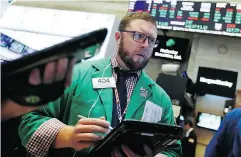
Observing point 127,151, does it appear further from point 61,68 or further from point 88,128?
point 61,68

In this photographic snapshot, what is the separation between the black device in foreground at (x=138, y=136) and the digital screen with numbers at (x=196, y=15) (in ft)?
15.1

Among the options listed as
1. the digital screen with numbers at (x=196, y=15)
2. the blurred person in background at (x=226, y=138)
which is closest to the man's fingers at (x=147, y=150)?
the blurred person in background at (x=226, y=138)

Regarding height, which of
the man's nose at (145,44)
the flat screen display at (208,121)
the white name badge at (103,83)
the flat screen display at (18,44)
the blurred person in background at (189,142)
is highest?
the man's nose at (145,44)

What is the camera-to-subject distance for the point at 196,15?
A: 5680 mm

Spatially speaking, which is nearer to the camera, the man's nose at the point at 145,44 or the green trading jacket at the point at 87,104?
the green trading jacket at the point at 87,104

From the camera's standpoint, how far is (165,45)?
6512mm

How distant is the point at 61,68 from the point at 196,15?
5378 millimetres

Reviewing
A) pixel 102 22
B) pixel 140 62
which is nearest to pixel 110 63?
pixel 140 62

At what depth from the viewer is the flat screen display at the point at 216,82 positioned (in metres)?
6.31

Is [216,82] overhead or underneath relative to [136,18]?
underneath

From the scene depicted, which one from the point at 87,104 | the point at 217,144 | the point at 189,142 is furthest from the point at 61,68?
the point at 189,142

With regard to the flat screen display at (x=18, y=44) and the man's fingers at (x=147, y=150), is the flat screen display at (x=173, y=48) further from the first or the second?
the man's fingers at (x=147, y=150)

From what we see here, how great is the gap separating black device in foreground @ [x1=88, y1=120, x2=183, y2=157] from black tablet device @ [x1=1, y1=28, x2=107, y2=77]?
18.0 inches

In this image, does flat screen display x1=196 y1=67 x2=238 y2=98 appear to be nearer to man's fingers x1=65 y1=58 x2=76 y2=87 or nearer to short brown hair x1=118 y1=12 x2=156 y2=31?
short brown hair x1=118 y1=12 x2=156 y2=31
